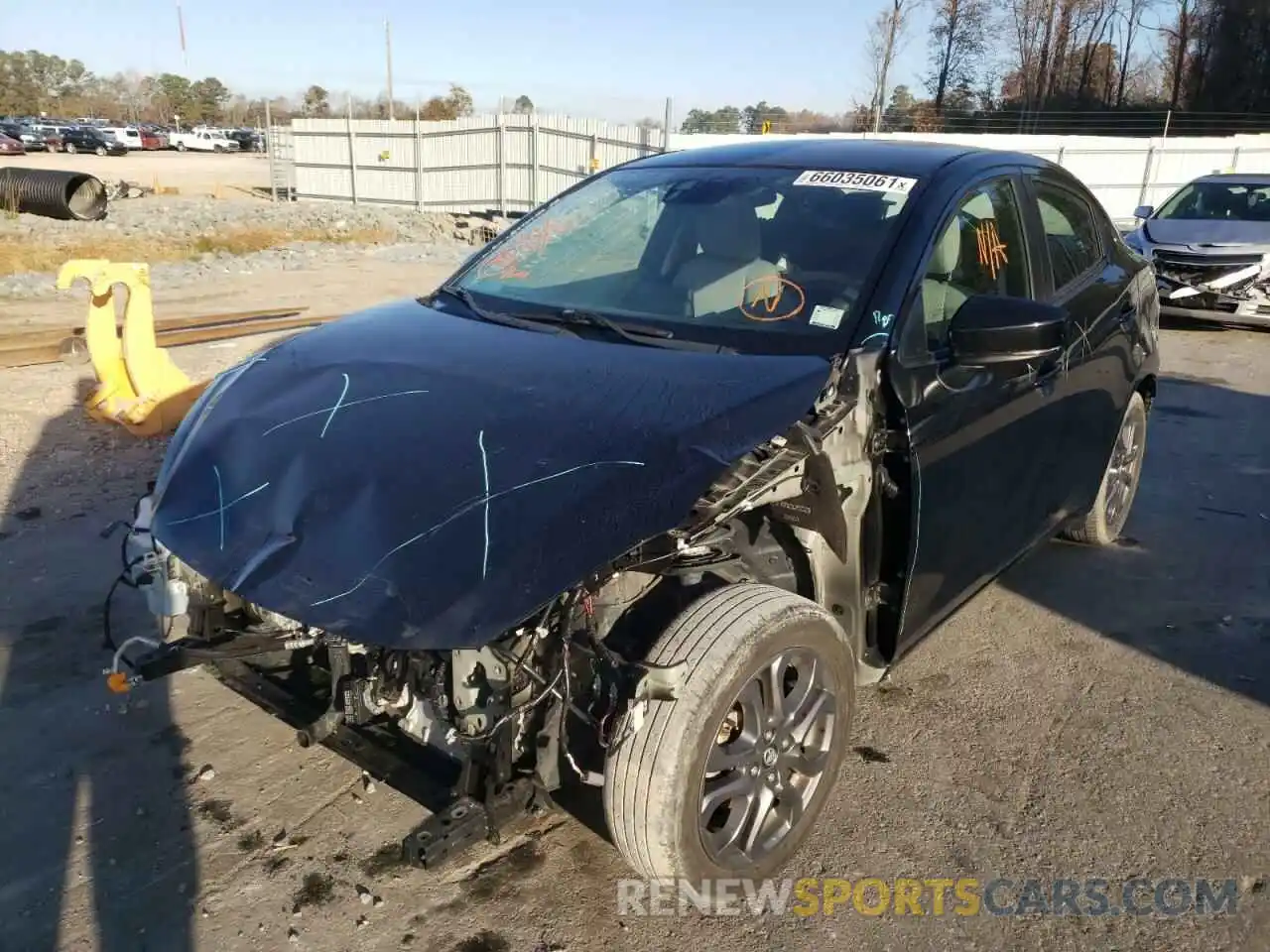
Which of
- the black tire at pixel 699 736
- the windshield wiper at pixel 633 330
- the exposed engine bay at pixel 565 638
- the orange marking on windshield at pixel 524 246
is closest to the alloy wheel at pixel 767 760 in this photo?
the black tire at pixel 699 736

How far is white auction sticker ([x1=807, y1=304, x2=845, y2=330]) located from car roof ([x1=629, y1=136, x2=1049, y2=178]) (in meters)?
0.70

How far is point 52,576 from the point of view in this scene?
4.25m

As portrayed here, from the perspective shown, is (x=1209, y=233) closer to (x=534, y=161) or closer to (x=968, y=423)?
(x=968, y=423)

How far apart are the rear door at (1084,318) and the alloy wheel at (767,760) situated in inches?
66.0

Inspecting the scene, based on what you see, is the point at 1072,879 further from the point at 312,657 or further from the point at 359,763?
the point at 312,657

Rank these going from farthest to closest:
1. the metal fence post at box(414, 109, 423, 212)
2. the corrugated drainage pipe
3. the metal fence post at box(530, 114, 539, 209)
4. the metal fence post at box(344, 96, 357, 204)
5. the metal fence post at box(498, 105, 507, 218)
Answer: the metal fence post at box(344, 96, 357, 204)
the metal fence post at box(414, 109, 423, 212)
the metal fence post at box(498, 105, 507, 218)
the metal fence post at box(530, 114, 539, 209)
the corrugated drainage pipe

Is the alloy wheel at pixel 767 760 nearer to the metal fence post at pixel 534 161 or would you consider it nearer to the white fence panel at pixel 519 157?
the white fence panel at pixel 519 157

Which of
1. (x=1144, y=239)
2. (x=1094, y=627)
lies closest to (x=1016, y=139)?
(x=1144, y=239)

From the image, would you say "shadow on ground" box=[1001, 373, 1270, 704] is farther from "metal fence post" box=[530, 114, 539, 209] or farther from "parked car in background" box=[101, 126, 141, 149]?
"parked car in background" box=[101, 126, 141, 149]

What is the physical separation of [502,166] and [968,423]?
19594mm

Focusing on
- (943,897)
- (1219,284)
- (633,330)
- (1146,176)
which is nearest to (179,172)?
(1146,176)

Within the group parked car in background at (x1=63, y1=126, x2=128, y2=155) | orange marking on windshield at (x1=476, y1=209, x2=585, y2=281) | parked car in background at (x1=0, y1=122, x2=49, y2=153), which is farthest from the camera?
parked car in background at (x1=63, y1=126, x2=128, y2=155)

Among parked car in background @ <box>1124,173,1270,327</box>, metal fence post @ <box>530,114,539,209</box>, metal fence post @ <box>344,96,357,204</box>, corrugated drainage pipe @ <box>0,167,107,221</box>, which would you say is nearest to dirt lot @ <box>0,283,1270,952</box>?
parked car in background @ <box>1124,173,1270,327</box>

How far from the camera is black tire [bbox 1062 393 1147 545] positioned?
4621mm
